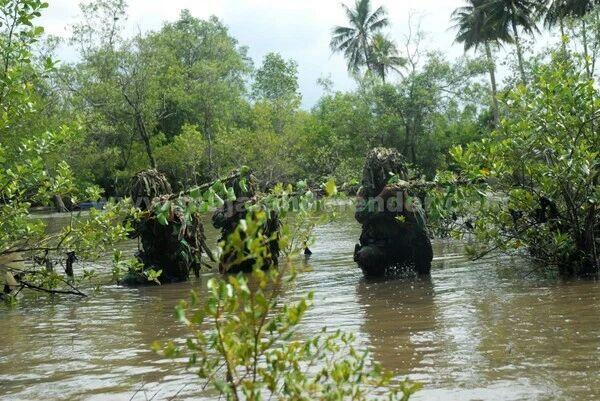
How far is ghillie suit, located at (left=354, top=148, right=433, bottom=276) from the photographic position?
10766 millimetres

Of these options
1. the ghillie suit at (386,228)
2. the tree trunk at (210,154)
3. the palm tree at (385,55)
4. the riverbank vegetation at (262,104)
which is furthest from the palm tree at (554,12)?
the ghillie suit at (386,228)

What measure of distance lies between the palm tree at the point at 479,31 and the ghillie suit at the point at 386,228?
37.0 meters

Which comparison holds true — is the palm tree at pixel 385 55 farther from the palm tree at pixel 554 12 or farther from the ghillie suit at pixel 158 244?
the ghillie suit at pixel 158 244

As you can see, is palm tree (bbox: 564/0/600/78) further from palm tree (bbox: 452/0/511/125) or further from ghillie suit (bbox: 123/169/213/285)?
ghillie suit (bbox: 123/169/213/285)

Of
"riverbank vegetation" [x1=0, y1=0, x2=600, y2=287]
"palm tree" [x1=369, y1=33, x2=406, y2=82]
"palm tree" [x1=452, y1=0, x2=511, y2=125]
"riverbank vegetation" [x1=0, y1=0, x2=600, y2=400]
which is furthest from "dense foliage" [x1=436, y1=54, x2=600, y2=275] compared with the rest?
"palm tree" [x1=369, y1=33, x2=406, y2=82]

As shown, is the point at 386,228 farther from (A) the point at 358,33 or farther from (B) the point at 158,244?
(A) the point at 358,33

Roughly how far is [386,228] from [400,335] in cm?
405

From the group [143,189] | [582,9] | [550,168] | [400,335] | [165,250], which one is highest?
[582,9]

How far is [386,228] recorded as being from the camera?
1094cm

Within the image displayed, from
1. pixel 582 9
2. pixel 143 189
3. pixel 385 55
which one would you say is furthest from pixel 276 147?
pixel 143 189

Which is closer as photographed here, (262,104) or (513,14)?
(513,14)

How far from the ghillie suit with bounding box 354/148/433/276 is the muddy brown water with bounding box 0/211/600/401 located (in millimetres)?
415

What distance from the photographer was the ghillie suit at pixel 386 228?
10766 millimetres

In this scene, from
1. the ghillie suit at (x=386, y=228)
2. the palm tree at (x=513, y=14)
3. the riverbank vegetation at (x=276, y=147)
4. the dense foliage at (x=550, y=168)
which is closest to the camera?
the riverbank vegetation at (x=276, y=147)
